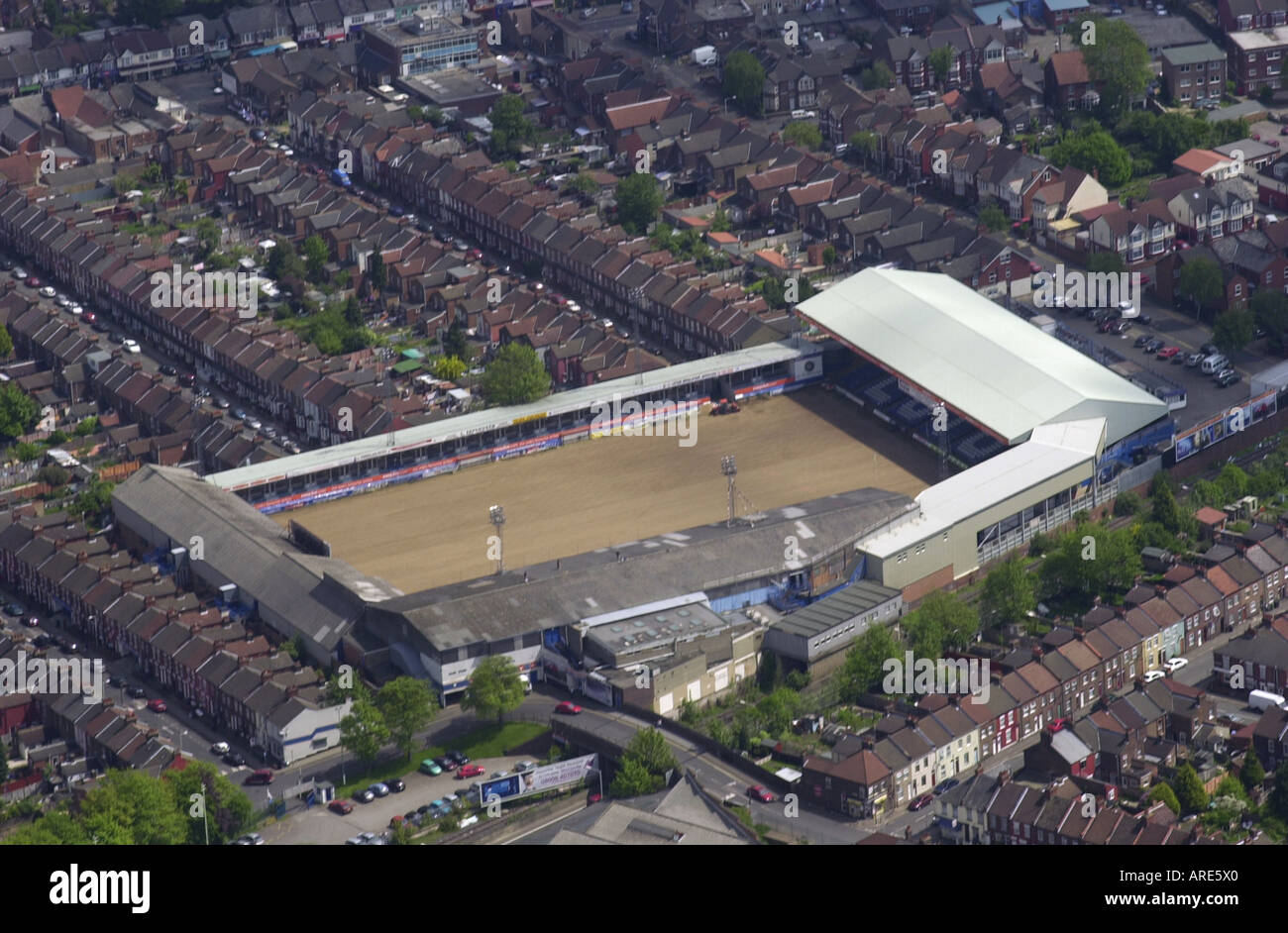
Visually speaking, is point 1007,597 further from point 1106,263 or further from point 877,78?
point 877,78

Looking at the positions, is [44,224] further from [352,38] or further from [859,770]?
[859,770]

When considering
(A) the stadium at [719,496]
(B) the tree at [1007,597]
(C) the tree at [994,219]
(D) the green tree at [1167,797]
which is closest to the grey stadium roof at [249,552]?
(A) the stadium at [719,496]

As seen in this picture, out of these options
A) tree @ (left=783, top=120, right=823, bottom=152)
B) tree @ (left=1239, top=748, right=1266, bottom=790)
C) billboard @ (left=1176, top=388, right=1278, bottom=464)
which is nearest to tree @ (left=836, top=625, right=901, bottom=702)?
tree @ (left=1239, top=748, right=1266, bottom=790)

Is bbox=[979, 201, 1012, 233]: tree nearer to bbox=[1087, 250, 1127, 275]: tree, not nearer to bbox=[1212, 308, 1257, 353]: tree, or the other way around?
bbox=[1087, 250, 1127, 275]: tree

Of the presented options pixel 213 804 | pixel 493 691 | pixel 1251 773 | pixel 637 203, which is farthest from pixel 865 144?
pixel 213 804

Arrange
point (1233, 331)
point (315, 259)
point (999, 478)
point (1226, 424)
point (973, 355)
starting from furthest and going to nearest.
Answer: point (315, 259) < point (1233, 331) < point (973, 355) < point (1226, 424) < point (999, 478)

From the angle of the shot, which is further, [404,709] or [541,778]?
[404,709]

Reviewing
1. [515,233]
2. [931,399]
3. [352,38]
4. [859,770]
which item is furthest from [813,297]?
[352,38]
